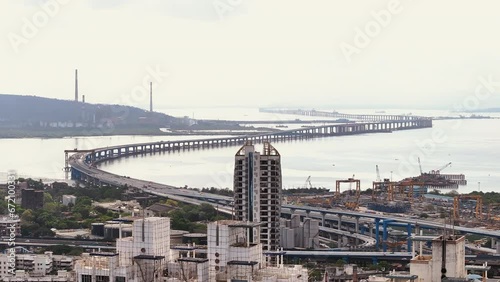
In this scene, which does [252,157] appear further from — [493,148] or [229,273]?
[493,148]

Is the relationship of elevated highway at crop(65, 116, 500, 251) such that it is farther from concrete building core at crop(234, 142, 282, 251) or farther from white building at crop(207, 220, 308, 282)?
white building at crop(207, 220, 308, 282)

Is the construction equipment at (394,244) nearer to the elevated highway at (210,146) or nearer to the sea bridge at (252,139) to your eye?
the elevated highway at (210,146)

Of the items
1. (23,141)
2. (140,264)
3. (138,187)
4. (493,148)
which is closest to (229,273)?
(140,264)

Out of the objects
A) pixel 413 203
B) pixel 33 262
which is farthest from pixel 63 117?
pixel 33 262

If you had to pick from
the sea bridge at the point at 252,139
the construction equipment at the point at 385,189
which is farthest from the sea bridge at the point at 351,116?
the construction equipment at the point at 385,189

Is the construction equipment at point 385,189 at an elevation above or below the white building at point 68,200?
above

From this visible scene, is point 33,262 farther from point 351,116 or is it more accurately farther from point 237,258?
point 351,116

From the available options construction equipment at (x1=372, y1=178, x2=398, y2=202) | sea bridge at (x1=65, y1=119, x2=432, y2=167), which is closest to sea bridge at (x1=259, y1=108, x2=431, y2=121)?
sea bridge at (x1=65, y1=119, x2=432, y2=167)
